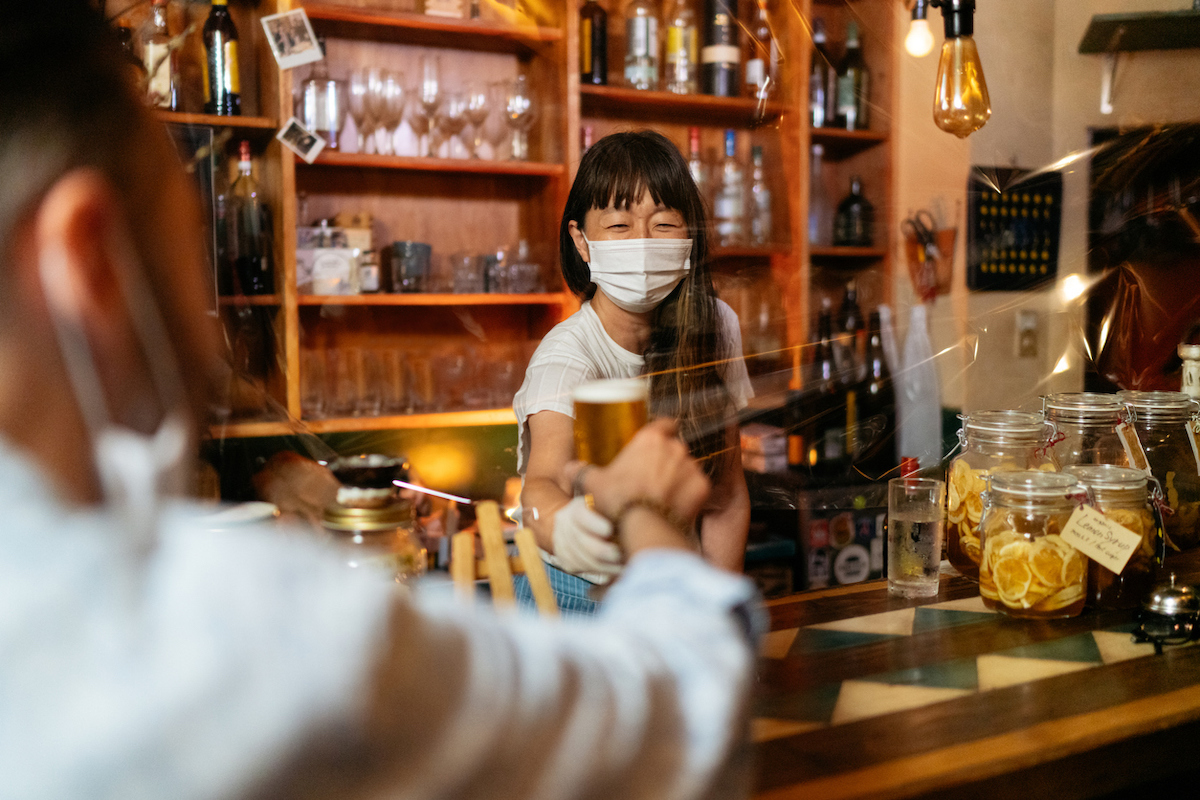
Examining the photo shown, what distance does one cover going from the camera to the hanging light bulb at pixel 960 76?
1.41 meters

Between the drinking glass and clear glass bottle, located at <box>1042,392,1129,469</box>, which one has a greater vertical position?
clear glass bottle, located at <box>1042,392,1129,469</box>

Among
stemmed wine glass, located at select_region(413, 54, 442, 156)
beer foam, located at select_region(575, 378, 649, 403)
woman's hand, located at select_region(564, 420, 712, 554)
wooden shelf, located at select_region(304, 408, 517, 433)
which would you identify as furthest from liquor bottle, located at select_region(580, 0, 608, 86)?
woman's hand, located at select_region(564, 420, 712, 554)

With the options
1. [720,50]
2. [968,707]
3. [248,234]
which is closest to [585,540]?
[968,707]

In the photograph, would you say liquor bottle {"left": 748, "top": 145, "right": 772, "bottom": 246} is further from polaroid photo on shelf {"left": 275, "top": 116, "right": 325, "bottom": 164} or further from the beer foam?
the beer foam

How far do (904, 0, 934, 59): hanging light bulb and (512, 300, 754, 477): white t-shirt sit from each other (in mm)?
1588

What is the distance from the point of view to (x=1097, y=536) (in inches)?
39.9

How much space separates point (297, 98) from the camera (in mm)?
2076

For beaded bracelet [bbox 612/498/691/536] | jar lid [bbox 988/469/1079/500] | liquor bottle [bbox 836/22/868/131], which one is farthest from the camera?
liquor bottle [bbox 836/22/868/131]

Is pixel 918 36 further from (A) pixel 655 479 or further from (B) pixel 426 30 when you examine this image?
(A) pixel 655 479

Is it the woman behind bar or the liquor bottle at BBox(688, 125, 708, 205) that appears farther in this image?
the liquor bottle at BBox(688, 125, 708, 205)

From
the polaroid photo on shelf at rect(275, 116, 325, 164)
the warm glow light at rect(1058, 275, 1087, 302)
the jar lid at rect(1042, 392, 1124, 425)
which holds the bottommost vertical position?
the jar lid at rect(1042, 392, 1124, 425)

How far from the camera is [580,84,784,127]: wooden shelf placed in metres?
2.34

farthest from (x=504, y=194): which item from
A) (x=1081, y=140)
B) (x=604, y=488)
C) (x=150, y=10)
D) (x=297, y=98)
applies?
(x=604, y=488)

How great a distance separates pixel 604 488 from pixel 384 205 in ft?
6.06
